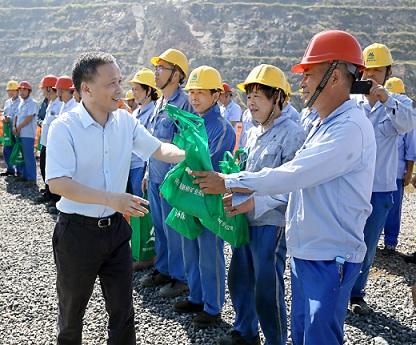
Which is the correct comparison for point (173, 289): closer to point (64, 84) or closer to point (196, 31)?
point (64, 84)

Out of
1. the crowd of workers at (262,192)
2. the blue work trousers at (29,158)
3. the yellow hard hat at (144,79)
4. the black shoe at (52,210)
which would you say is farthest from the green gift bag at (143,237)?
the blue work trousers at (29,158)

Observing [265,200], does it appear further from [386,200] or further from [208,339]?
[386,200]

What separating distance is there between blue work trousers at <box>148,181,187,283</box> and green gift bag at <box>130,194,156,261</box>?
18cm

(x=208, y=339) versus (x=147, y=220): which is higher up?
(x=147, y=220)

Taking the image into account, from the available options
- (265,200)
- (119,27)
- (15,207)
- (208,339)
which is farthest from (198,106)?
(119,27)

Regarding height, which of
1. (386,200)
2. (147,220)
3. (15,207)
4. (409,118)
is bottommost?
(15,207)

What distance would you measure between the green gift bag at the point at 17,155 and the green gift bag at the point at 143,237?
6.21 meters

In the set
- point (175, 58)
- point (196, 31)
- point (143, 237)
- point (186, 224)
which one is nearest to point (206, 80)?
point (175, 58)

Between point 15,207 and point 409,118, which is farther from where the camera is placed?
point 15,207

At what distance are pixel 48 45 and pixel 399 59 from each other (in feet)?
93.8

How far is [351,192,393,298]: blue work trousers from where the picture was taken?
13.6 feet

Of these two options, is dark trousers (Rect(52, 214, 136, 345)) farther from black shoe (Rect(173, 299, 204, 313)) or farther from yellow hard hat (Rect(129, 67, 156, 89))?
yellow hard hat (Rect(129, 67, 156, 89))

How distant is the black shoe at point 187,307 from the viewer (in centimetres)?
423

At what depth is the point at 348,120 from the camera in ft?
7.31
